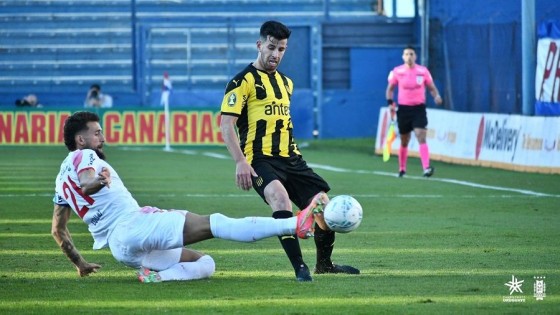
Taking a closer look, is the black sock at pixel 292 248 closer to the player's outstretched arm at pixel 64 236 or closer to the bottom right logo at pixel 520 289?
the bottom right logo at pixel 520 289

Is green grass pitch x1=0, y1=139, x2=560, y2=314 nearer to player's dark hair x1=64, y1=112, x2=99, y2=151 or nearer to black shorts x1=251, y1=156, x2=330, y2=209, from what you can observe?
black shorts x1=251, y1=156, x2=330, y2=209

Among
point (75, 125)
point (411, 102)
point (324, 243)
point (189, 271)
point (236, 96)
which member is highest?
point (236, 96)

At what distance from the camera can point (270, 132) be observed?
1055cm

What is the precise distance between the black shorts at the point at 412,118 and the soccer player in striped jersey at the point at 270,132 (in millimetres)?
13333

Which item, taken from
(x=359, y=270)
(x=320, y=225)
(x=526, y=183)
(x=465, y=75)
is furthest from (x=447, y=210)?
(x=465, y=75)

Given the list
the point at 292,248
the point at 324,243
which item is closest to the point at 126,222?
the point at 292,248

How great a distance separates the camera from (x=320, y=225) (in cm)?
968

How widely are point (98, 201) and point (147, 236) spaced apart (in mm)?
507

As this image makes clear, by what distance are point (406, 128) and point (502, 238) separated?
35.0ft

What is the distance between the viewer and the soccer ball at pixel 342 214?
30.2 ft

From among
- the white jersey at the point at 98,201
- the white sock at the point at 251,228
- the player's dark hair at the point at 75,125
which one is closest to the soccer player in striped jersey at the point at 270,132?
the white sock at the point at 251,228

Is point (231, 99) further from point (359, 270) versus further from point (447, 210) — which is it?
point (447, 210)

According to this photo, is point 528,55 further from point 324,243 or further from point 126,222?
point 126,222

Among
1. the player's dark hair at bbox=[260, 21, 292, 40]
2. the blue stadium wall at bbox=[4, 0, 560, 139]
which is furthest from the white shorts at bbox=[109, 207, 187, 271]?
the blue stadium wall at bbox=[4, 0, 560, 139]
